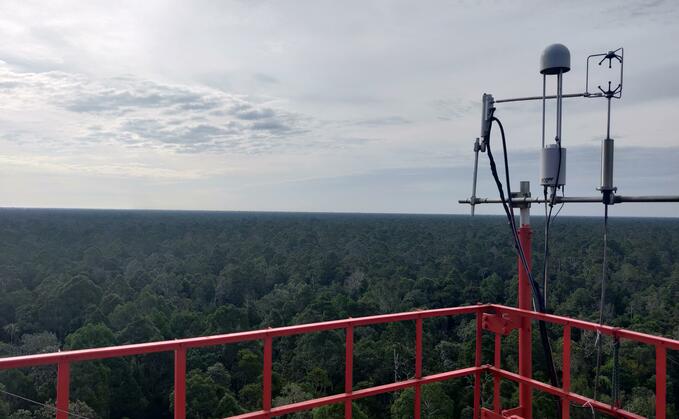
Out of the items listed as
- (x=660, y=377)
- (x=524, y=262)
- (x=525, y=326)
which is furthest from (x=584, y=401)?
(x=524, y=262)

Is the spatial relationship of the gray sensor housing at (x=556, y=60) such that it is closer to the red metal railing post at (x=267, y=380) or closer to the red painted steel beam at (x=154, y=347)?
the red painted steel beam at (x=154, y=347)

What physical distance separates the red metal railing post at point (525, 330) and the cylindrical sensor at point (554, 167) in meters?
0.53

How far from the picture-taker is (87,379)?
23.8 metres

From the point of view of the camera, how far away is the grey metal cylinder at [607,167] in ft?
14.6

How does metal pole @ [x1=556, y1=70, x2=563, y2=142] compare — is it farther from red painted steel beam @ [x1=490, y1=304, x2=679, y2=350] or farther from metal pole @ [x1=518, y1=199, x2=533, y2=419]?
red painted steel beam @ [x1=490, y1=304, x2=679, y2=350]

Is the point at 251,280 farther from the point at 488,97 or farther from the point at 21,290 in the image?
the point at 488,97

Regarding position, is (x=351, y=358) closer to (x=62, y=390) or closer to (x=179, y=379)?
(x=179, y=379)

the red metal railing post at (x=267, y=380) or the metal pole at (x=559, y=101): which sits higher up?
the metal pole at (x=559, y=101)

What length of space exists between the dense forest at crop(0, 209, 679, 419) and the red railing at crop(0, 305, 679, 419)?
14.9 meters

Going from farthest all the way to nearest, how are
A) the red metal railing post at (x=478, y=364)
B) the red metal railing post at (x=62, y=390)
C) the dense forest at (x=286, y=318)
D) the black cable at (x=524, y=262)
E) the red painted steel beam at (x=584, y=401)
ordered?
the dense forest at (x=286, y=318)
the red metal railing post at (x=478, y=364)
the black cable at (x=524, y=262)
the red painted steel beam at (x=584, y=401)
the red metal railing post at (x=62, y=390)

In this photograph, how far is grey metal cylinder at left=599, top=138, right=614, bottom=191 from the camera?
4.45m

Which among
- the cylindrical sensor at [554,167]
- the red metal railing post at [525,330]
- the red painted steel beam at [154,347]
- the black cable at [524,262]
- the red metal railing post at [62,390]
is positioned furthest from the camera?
the red metal railing post at [525,330]

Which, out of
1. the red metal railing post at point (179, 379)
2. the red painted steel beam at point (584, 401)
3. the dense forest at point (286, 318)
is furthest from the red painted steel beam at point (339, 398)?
the dense forest at point (286, 318)

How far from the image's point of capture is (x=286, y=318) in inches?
1506
